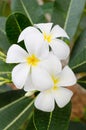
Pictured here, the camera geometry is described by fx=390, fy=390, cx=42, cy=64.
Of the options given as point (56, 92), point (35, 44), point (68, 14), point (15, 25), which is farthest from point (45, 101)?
point (68, 14)

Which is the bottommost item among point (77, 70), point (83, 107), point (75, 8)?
point (83, 107)

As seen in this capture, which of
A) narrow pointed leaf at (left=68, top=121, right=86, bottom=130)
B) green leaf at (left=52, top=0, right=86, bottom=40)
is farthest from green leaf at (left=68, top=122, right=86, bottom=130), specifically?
green leaf at (left=52, top=0, right=86, bottom=40)

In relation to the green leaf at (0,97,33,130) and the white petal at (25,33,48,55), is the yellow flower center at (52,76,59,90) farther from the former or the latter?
the green leaf at (0,97,33,130)

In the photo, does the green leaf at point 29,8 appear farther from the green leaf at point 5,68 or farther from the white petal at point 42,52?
the white petal at point 42,52


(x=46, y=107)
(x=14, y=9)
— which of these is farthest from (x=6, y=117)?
(x=14, y=9)

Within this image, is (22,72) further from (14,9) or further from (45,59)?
(14,9)

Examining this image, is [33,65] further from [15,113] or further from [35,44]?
[15,113]
